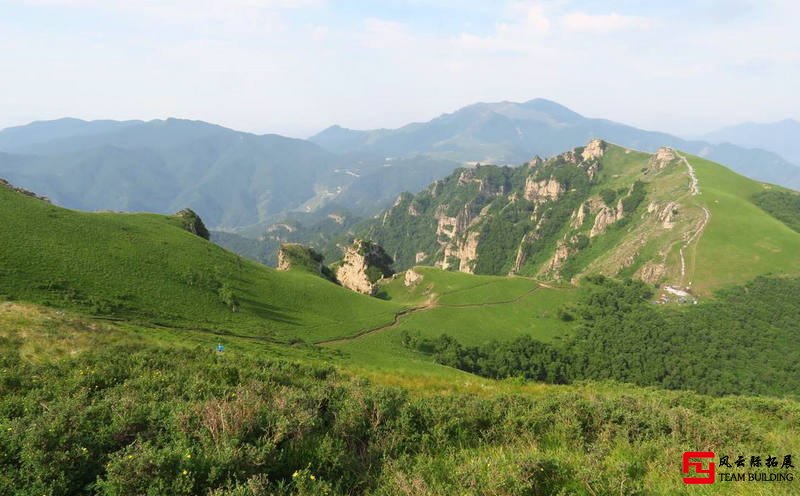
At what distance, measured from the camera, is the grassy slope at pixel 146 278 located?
3903 cm

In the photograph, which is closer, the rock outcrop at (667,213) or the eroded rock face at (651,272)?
the eroded rock face at (651,272)

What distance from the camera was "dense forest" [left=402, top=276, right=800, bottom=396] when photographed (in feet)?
255

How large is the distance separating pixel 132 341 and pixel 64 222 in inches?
1526

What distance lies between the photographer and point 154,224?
67625 millimetres

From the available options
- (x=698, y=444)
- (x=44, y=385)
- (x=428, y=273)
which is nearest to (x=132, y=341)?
(x=44, y=385)

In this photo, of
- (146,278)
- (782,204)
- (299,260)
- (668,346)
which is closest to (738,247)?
(668,346)

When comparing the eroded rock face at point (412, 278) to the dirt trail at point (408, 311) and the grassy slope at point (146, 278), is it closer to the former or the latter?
the dirt trail at point (408, 311)

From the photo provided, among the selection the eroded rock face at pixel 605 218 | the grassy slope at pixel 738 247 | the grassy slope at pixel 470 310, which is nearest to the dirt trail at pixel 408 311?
the grassy slope at pixel 470 310

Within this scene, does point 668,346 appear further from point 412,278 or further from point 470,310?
point 412,278

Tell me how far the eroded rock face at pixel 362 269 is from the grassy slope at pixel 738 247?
9933 centimetres

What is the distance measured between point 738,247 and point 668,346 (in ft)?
194

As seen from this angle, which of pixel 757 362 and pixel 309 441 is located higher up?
pixel 309 441

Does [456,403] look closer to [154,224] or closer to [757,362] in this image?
[154,224]

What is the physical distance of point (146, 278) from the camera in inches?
1864
